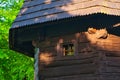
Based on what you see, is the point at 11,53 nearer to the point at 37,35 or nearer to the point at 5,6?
the point at 5,6

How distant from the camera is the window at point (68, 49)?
10.9 meters

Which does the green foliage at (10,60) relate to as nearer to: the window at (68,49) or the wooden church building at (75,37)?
the wooden church building at (75,37)

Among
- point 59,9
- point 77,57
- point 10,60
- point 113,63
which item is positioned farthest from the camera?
point 10,60

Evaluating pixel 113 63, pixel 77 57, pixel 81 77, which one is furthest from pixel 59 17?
pixel 113 63

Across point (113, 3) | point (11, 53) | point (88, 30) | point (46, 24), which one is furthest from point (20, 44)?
point (11, 53)

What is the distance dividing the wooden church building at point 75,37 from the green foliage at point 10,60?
7.02 metres

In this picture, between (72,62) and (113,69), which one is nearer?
(113,69)

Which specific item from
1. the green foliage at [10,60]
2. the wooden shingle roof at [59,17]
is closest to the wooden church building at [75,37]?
the wooden shingle roof at [59,17]

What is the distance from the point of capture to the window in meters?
10.9

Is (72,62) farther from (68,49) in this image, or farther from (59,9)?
(59,9)

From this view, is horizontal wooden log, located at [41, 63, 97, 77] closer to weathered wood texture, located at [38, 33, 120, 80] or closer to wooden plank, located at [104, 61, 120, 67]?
weathered wood texture, located at [38, 33, 120, 80]

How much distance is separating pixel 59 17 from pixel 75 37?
88 cm

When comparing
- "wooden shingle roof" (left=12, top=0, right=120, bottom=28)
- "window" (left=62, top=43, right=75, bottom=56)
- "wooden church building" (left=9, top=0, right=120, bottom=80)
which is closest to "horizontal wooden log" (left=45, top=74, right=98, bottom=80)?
"wooden church building" (left=9, top=0, right=120, bottom=80)

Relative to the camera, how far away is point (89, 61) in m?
10.3
